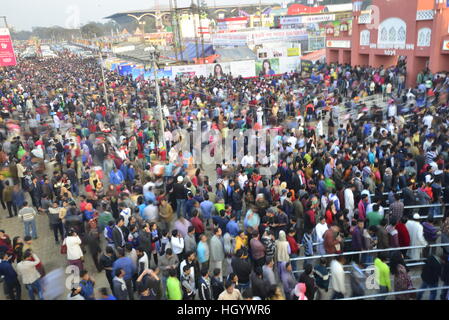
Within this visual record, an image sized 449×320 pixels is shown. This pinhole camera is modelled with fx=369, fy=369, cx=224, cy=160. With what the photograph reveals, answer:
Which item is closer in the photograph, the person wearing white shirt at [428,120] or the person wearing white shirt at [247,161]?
the person wearing white shirt at [247,161]

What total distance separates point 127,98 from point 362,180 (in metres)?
16.2

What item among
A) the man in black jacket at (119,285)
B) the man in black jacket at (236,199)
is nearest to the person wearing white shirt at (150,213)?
the man in black jacket at (236,199)

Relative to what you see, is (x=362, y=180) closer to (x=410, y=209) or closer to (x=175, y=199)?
(x=410, y=209)

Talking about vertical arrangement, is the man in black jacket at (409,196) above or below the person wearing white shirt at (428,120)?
below

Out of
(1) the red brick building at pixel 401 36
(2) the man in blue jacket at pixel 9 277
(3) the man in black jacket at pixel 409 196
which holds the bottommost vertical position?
(2) the man in blue jacket at pixel 9 277

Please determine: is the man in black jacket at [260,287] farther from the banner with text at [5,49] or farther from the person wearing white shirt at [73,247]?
the banner with text at [5,49]

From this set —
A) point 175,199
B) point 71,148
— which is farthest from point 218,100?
point 175,199

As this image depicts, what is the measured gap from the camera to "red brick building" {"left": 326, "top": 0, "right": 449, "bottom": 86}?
17781mm

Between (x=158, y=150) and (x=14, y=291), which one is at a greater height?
(x=158, y=150)

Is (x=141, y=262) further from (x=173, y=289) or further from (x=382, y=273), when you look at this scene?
(x=382, y=273)

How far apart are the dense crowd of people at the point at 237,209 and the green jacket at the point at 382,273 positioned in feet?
0.05

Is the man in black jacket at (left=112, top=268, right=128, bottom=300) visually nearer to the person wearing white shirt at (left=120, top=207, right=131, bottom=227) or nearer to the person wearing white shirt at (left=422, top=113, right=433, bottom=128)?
the person wearing white shirt at (left=120, top=207, right=131, bottom=227)

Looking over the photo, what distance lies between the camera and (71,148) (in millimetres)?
11359

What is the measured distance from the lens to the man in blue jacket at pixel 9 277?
6082 mm
